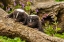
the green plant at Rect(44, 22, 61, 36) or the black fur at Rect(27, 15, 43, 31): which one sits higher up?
the black fur at Rect(27, 15, 43, 31)

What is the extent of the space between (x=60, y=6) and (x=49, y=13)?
1.99 feet

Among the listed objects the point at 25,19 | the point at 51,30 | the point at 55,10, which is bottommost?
the point at 51,30

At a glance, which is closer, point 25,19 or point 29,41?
point 29,41

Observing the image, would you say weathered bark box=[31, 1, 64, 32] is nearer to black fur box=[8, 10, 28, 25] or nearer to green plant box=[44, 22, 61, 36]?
green plant box=[44, 22, 61, 36]

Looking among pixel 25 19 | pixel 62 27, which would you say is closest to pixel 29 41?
pixel 25 19

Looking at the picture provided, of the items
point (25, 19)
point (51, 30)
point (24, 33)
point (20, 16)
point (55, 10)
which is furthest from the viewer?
point (55, 10)

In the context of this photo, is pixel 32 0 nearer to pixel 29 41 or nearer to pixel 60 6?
pixel 60 6

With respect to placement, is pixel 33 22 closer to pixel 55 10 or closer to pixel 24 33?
pixel 24 33

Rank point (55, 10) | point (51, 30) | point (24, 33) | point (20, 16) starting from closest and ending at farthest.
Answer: point (24, 33), point (20, 16), point (51, 30), point (55, 10)

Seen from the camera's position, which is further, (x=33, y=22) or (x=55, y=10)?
(x=55, y=10)

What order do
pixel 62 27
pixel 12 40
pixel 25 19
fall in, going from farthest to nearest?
pixel 62 27
pixel 25 19
pixel 12 40

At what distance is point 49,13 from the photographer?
12.1 meters

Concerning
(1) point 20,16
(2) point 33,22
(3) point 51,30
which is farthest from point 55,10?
(1) point 20,16

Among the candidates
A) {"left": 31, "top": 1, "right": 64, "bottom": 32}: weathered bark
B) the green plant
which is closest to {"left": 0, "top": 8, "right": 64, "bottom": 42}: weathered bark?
the green plant
